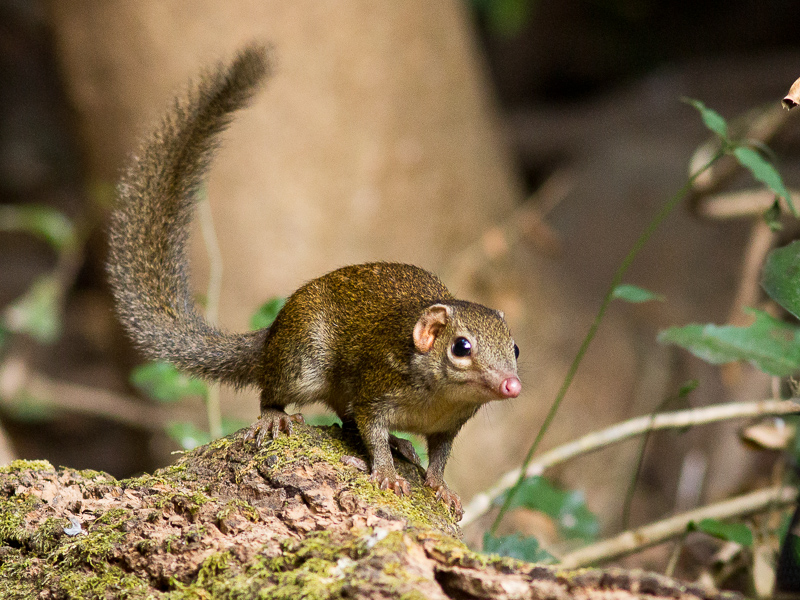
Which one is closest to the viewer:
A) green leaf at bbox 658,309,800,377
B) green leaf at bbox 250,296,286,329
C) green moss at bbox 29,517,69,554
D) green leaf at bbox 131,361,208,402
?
green moss at bbox 29,517,69,554

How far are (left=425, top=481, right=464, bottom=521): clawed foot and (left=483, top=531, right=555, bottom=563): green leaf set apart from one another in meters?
0.22

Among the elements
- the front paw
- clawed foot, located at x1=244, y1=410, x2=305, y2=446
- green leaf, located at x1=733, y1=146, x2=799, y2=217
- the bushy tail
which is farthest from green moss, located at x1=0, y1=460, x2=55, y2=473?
green leaf, located at x1=733, y1=146, x2=799, y2=217

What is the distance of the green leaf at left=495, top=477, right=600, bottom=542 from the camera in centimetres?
361

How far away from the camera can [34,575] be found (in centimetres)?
215

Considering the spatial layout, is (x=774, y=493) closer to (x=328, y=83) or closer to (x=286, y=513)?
(x=286, y=513)

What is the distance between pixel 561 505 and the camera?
370 cm

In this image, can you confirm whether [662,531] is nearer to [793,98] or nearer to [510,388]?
[510,388]

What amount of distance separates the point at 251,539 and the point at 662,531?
1.97 m

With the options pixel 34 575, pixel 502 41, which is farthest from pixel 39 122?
pixel 34 575

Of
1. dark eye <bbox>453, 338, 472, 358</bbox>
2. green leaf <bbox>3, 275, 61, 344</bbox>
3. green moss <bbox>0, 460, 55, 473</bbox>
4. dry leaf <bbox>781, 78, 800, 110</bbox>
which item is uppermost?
green leaf <bbox>3, 275, 61, 344</bbox>

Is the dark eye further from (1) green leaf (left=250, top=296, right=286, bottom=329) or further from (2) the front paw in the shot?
(1) green leaf (left=250, top=296, right=286, bottom=329)

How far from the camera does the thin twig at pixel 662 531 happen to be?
10.9 ft

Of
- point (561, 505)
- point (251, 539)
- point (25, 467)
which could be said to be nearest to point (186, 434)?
point (25, 467)

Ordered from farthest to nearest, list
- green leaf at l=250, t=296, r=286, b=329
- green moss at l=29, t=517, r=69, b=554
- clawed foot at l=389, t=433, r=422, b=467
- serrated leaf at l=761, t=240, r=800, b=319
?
1. green leaf at l=250, t=296, r=286, b=329
2. clawed foot at l=389, t=433, r=422, b=467
3. serrated leaf at l=761, t=240, r=800, b=319
4. green moss at l=29, t=517, r=69, b=554
